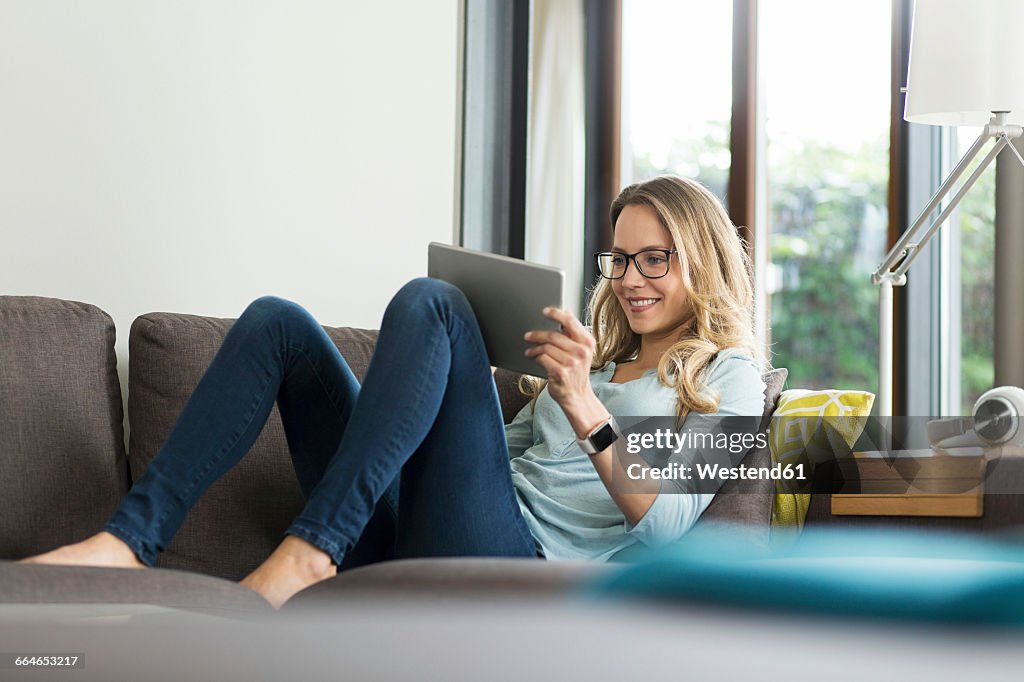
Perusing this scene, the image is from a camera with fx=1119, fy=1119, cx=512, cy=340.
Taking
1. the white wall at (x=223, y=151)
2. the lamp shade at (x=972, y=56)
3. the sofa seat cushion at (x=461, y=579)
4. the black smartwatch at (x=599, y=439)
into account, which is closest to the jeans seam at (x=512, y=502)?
the black smartwatch at (x=599, y=439)

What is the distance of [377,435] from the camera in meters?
1.45

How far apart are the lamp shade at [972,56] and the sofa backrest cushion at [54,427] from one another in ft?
5.54

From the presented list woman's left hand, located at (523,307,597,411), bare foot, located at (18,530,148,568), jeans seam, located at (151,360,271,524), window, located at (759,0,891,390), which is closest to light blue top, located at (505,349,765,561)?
woman's left hand, located at (523,307,597,411)

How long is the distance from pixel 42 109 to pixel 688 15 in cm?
257

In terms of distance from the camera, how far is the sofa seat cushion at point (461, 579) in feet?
2.62

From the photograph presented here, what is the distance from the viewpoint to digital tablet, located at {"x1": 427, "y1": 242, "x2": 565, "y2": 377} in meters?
1.48

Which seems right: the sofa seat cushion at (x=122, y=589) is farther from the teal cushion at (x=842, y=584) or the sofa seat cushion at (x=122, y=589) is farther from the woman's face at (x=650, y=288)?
the woman's face at (x=650, y=288)

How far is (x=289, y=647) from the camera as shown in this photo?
81cm

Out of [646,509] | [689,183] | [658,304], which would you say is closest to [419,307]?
[646,509]

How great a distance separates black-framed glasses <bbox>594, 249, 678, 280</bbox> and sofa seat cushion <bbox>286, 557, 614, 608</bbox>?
1081mm

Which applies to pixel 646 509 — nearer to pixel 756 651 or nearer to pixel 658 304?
pixel 658 304

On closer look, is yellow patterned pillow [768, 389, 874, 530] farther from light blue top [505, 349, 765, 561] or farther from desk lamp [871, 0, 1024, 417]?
desk lamp [871, 0, 1024, 417]

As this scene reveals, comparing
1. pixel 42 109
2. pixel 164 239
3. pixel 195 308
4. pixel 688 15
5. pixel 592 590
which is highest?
pixel 688 15

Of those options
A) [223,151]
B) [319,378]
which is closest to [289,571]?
[319,378]
